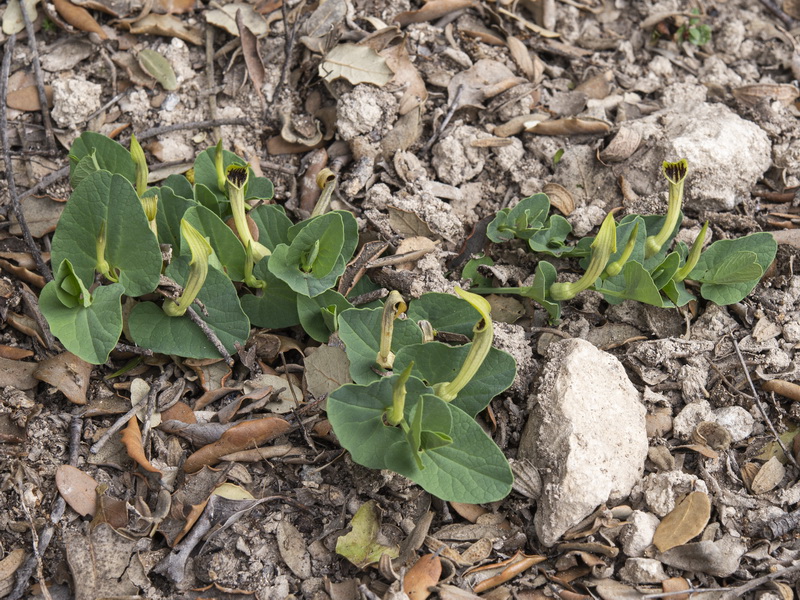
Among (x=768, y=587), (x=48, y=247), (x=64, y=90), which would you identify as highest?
(x=64, y=90)

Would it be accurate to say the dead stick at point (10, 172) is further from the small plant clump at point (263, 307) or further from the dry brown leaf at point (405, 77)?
the dry brown leaf at point (405, 77)

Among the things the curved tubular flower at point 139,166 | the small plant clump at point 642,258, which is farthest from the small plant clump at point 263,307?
the small plant clump at point 642,258

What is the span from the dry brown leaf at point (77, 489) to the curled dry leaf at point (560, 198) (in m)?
2.03

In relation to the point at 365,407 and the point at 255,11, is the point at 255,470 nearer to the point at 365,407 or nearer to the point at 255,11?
the point at 365,407

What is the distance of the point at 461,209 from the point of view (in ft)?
10.2

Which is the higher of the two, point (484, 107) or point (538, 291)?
point (484, 107)

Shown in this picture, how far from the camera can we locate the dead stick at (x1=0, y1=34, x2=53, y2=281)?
265 centimetres

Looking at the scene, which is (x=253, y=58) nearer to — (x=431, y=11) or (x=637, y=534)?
(x=431, y=11)

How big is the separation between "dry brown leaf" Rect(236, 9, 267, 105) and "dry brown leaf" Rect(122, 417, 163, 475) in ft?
5.27

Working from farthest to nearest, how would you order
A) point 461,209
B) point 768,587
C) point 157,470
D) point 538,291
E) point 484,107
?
point 484,107 < point 461,209 < point 538,291 < point 157,470 < point 768,587

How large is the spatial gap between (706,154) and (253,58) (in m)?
2.02

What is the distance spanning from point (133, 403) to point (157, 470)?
298 mm

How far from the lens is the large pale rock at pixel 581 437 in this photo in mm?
2209

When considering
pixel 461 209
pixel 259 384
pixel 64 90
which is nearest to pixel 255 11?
pixel 64 90
